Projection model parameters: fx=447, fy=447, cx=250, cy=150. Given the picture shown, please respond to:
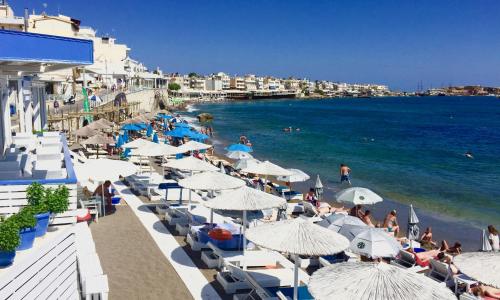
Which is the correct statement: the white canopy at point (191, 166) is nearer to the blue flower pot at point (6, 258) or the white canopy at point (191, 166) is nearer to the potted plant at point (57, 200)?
the potted plant at point (57, 200)

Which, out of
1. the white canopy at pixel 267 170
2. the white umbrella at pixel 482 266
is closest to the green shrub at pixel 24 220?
the white umbrella at pixel 482 266

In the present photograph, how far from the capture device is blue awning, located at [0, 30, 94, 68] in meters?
6.68

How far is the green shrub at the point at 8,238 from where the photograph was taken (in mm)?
5449

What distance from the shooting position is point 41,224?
6473 mm

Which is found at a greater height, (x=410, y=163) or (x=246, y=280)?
(x=246, y=280)

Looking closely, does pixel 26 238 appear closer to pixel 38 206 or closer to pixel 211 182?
pixel 38 206

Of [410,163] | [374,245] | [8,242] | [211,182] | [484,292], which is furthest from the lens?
[410,163]

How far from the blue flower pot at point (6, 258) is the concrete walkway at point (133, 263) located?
230 cm

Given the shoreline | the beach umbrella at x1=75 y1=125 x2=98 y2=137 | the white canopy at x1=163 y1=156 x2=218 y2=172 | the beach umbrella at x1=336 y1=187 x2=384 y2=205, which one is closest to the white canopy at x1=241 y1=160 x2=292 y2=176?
the white canopy at x1=163 y1=156 x2=218 y2=172

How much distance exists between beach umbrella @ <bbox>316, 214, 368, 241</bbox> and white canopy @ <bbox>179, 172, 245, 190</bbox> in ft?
7.58

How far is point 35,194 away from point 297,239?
158 inches

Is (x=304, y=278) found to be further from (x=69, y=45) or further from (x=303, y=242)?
(x=69, y=45)

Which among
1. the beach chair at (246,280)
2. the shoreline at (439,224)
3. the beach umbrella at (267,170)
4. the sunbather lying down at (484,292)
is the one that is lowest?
the shoreline at (439,224)

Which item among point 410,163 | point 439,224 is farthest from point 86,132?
point 410,163
